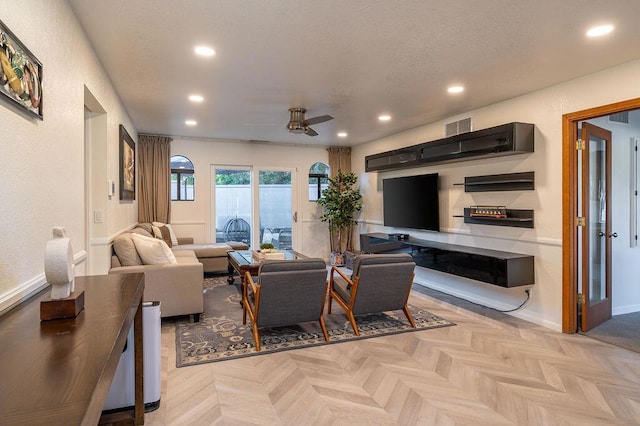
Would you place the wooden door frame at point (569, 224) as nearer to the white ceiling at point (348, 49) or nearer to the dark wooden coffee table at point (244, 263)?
the white ceiling at point (348, 49)

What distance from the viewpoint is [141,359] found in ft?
6.55

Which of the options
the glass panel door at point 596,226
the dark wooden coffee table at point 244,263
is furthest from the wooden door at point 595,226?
the dark wooden coffee table at point 244,263

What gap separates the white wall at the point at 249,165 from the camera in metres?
6.65

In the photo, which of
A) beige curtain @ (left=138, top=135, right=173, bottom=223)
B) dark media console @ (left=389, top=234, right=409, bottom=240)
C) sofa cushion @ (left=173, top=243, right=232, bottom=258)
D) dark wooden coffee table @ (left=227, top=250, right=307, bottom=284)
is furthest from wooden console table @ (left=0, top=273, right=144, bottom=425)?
beige curtain @ (left=138, top=135, right=173, bottom=223)

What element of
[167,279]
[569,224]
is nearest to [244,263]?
[167,279]

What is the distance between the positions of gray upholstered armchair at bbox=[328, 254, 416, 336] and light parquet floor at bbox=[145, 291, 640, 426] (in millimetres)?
328

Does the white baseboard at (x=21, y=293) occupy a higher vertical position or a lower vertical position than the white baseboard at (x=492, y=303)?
higher

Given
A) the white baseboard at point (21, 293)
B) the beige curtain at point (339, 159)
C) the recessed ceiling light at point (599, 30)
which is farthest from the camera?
the beige curtain at point (339, 159)

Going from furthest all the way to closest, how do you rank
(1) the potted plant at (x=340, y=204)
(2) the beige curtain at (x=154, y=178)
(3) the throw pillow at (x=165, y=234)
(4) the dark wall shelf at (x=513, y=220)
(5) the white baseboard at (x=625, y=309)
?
(1) the potted plant at (x=340, y=204), (2) the beige curtain at (x=154, y=178), (3) the throw pillow at (x=165, y=234), (5) the white baseboard at (x=625, y=309), (4) the dark wall shelf at (x=513, y=220)

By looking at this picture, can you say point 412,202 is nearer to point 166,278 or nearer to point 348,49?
point 348,49

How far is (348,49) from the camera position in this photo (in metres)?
2.86

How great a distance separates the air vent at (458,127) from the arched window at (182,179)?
14.7 ft

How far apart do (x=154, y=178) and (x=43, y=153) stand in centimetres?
465

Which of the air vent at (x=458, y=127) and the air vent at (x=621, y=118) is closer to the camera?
the air vent at (x=621, y=118)
